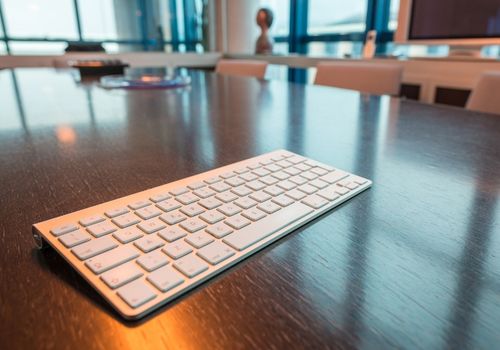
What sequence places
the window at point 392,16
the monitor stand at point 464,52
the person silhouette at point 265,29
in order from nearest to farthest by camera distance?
the monitor stand at point 464,52 < the window at point 392,16 < the person silhouette at point 265,29

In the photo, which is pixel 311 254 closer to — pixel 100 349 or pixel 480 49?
pixel 100 349

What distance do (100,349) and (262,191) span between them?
0.24 m

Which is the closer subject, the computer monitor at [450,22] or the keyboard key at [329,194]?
the keyboard key at [329,194]

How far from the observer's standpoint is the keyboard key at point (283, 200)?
1.21 feet

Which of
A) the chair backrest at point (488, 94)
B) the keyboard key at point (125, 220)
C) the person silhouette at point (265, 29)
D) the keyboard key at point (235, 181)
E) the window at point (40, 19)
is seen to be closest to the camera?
the keyboard key at point (125, 220)

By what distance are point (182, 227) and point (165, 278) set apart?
7 centimetres

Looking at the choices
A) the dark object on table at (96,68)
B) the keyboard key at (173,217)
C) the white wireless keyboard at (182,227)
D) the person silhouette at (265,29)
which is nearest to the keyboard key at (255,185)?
the white wireless keyboard at (182,227)

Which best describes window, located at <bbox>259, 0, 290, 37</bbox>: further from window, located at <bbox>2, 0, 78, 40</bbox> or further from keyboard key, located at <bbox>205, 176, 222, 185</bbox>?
keyboard key, located at <bbox>205, 176, 222, 185</bbox>

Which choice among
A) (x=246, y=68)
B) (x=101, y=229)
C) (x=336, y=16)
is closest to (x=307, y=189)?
(x=101, y=229)

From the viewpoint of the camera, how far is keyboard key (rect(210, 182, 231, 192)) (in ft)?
1.33

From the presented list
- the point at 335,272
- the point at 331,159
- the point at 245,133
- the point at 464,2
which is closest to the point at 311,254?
the point at 335,272

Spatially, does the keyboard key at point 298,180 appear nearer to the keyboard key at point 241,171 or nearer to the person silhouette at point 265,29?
the keyboard key at point 241,171

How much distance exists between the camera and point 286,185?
1.37 feet

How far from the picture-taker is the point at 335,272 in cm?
27
